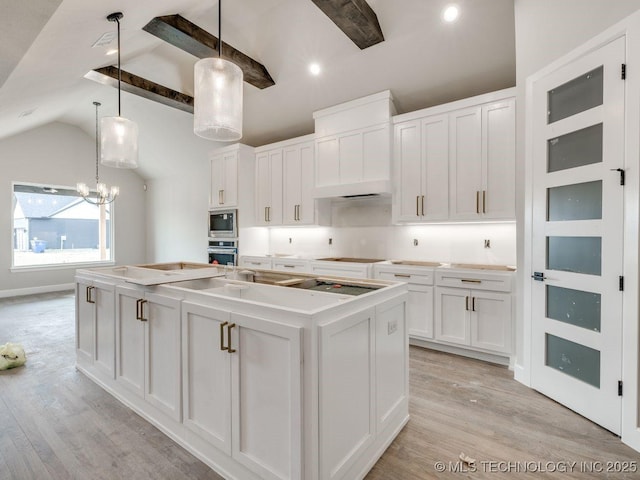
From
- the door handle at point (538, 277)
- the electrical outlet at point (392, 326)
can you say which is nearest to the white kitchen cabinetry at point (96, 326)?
the electrical outlet at point (392, 326)

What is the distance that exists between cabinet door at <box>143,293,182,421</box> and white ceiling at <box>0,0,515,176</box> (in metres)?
1.80

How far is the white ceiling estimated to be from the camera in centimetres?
237

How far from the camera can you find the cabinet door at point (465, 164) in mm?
3328

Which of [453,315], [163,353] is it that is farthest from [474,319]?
[163,353]

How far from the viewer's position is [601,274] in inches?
83.1

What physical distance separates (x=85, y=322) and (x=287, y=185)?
3.17 metres

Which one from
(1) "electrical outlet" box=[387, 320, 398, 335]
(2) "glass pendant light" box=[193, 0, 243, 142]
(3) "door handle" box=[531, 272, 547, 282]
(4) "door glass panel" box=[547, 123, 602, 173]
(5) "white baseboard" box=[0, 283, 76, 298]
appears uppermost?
(2) "glass pendant light" box=[193, 0, 243, 142]

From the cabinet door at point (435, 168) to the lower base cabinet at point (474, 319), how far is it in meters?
0.92

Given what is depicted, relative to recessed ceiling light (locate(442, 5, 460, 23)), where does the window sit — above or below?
below

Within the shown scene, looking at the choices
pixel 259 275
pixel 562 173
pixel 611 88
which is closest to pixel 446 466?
pixel 259 275

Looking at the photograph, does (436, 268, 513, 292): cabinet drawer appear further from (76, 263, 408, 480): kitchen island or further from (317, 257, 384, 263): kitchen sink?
(76, 263, 408, 480): kitchen island

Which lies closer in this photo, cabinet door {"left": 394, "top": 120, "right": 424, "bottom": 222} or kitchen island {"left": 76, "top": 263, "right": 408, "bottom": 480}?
kitchen island {"left": 76, "top": 263, "right": 408, "bottom": 480}

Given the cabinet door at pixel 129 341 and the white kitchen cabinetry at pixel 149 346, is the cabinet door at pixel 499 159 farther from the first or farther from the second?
the cabinet door at pixel 129 341

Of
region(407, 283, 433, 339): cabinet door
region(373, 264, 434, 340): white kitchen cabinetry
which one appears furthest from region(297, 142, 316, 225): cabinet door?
region(407, 283, 433, 339): cabinet door
